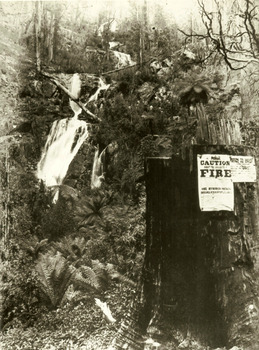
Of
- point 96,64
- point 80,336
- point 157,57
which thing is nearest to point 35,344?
point 80,336

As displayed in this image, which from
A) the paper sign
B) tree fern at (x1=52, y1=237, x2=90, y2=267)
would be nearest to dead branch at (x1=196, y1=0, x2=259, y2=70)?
the paper sign

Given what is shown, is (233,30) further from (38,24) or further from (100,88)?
(38,24)

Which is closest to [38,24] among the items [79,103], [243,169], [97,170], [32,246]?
[79,103]

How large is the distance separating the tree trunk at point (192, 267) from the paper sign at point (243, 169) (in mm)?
319

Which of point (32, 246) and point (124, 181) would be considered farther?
point (124, 181)

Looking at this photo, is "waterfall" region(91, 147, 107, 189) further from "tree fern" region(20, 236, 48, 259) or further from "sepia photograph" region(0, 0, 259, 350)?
"tree fern" region(20, 236, 48, 259)

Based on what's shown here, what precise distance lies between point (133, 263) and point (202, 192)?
876mm

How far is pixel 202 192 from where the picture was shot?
346 centimetres

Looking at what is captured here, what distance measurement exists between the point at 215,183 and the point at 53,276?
164cm

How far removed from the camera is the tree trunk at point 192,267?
11.1 ft

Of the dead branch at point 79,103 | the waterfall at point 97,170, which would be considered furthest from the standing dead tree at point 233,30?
the waterfall at point 97,170

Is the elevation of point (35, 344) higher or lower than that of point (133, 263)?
lower

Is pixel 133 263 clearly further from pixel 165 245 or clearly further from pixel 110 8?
pixel 110 8

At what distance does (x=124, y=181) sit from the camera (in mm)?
3432
